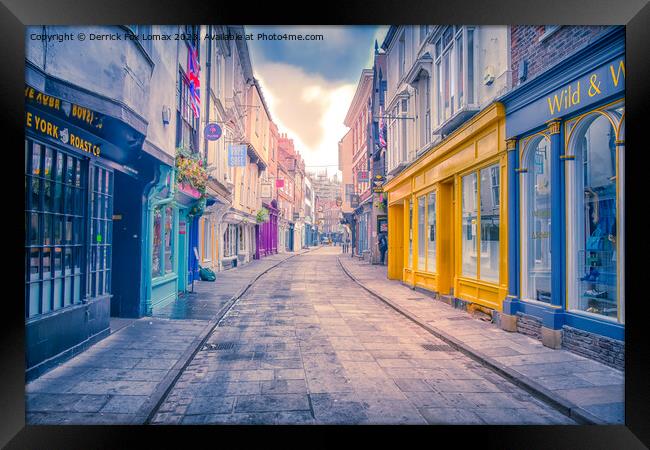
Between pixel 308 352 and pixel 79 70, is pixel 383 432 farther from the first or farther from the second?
pixel 79 70

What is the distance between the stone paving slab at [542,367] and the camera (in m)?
4.60

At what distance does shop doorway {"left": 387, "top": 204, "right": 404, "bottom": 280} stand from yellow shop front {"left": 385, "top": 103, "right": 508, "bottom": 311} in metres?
3.10

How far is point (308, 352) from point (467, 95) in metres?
7.39

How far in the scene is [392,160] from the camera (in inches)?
790

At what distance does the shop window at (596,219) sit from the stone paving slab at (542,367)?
0.98 metres

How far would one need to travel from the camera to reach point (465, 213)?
36.8ft

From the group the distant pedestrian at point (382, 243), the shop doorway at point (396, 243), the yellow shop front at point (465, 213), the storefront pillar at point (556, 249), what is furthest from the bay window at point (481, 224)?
the distant pedestrian at point (382, 243)

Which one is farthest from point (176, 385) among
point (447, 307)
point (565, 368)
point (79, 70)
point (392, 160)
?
point (392, 160)

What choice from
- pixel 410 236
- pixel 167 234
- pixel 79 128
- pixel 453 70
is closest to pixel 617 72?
pixel 453 70

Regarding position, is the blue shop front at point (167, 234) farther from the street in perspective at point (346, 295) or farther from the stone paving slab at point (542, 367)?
the stone paving slab at point (542, 367)

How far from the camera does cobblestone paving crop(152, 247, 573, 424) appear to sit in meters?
4.51

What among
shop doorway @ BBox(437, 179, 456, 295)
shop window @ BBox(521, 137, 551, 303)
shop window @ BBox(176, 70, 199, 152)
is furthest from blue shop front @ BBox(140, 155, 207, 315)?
shop window @ BBox(521, 137, 551, 303)

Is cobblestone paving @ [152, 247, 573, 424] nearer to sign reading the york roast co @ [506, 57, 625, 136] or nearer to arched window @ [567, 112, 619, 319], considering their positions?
arched window @ [567, 112, 619, 319]
